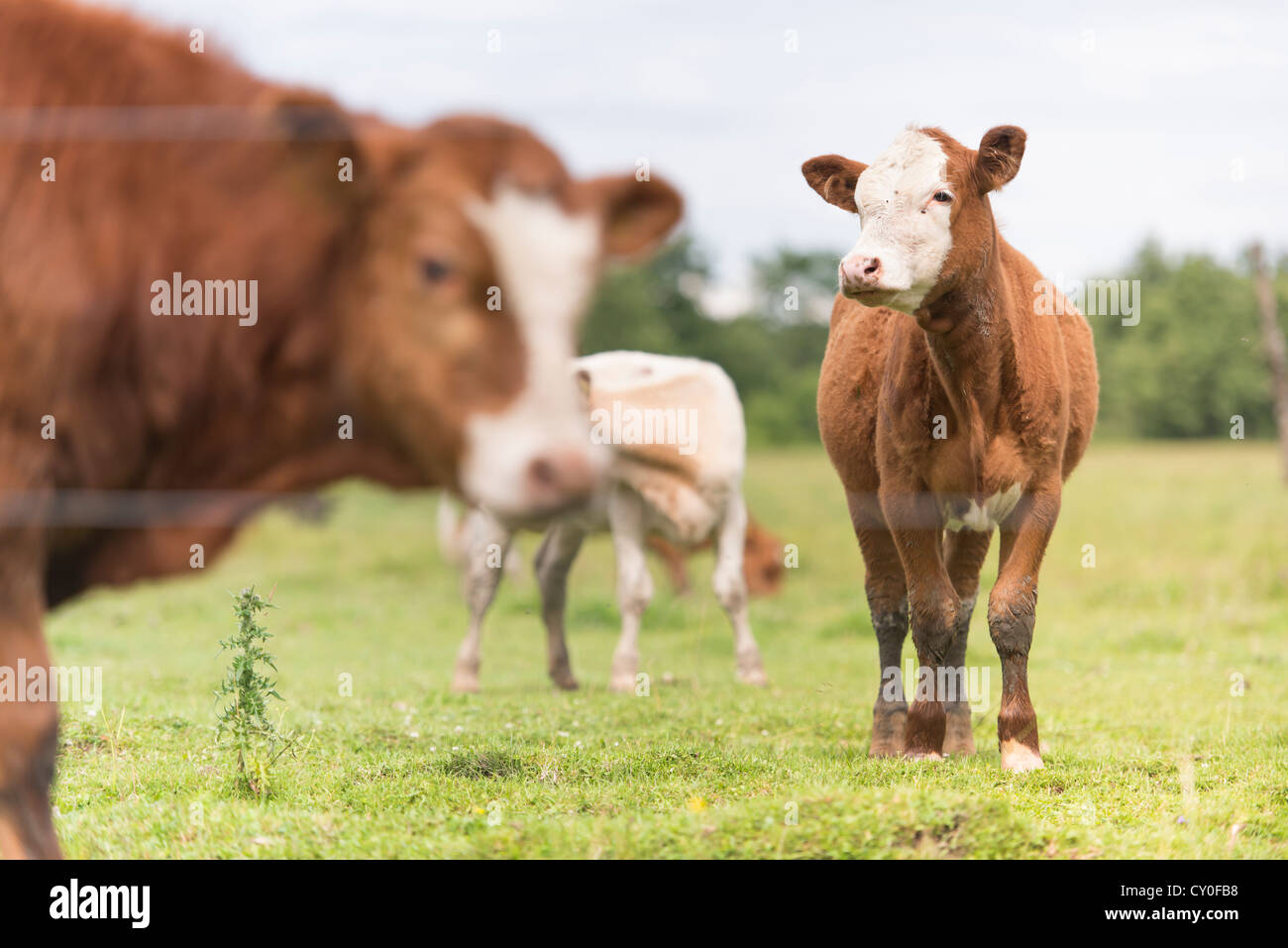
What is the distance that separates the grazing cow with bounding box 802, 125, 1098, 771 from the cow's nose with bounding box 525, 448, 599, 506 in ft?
9.79

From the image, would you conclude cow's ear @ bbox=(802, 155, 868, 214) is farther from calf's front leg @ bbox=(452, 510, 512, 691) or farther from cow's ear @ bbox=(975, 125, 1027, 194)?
calf's front leg @ bbox=(452, 510, 512, 691)

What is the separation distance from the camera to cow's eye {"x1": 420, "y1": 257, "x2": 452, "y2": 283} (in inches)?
88.7

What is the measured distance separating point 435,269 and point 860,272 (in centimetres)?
298

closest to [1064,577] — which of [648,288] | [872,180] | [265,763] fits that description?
[648,288]

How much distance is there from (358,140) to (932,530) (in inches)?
163

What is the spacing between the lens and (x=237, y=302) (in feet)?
7.97

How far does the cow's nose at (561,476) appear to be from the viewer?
7.15ft

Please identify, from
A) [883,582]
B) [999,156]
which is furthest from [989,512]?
[999,156]

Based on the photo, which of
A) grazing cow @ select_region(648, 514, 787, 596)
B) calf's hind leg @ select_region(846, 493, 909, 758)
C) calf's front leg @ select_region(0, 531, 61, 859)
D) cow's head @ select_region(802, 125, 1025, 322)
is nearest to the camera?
calf's front leg @ select_region(0, 531, 61, 859)

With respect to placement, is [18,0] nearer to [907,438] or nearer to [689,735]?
[907,438]

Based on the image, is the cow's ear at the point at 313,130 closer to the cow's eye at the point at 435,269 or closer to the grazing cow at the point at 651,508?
the cow's eye at the point at 435,269

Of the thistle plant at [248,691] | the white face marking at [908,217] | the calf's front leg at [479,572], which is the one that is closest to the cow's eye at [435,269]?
the thistle plant at [248,691]

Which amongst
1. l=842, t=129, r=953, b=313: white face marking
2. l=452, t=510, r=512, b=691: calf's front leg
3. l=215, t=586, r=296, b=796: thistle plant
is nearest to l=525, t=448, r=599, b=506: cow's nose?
l=215, t=586, r=296, b=796: thistle plant
